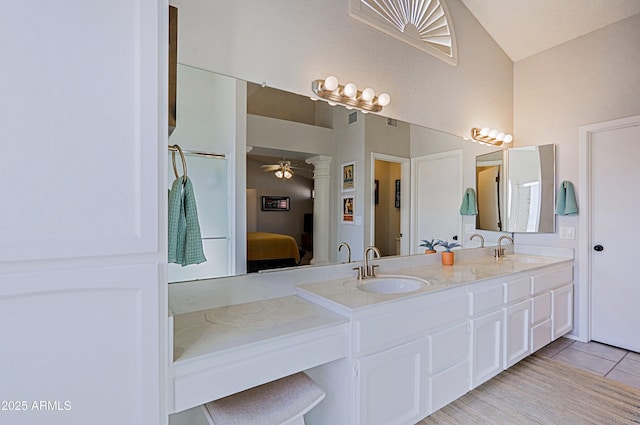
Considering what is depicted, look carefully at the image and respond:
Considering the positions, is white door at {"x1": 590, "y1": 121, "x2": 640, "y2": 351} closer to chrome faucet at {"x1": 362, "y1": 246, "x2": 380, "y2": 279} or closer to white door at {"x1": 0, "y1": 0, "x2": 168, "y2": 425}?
chrome faucet at {"x1": 362, "y1": 246, "x2": 380, "y2": 279}

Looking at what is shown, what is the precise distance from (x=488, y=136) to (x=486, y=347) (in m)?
1.98

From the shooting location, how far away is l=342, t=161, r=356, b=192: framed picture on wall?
7.01ft

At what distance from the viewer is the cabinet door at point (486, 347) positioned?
2.00 m

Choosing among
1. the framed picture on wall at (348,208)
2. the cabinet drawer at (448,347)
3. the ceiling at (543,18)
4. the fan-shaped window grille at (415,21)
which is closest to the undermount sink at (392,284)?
the cabinet drawer at (448,347)

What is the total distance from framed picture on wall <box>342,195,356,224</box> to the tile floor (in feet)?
7.11

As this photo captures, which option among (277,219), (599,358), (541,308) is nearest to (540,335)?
(541,308)

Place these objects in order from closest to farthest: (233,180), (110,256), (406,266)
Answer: (110,256)
(233,180)
(406,266)

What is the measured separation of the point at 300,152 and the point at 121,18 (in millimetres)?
1147

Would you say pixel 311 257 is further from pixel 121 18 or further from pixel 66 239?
pixel 121 18

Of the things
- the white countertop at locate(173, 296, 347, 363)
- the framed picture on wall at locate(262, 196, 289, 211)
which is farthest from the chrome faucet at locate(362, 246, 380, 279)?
the framed picture on wall at locate(262, 196, 289, 211)

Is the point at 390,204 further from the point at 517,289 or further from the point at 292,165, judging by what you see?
the point at 517,289

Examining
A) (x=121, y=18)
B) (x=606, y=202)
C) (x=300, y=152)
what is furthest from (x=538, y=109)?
(x=121, y=18)

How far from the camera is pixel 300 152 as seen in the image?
1979 mm

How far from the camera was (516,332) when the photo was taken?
235cm
